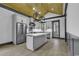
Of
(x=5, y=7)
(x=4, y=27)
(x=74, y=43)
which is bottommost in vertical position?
(x=74, y=43)

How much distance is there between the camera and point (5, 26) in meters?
6.59

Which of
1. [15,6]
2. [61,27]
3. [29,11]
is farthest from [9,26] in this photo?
[61,27]

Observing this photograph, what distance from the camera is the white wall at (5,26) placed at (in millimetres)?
6215

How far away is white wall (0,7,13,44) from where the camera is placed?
20.4 ft

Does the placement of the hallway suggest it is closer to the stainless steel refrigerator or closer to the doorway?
the stainless steel refrigerator

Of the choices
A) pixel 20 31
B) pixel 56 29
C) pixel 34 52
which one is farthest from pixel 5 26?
pixel 56 29

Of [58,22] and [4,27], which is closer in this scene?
[4,27]

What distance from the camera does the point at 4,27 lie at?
648 cm

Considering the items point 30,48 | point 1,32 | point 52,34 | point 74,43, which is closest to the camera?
point 74,43

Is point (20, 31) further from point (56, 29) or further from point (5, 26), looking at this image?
point (56, 29)

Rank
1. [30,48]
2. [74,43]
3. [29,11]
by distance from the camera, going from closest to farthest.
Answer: [74,43], [30,48], [29,11]

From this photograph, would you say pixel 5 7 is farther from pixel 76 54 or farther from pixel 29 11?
pixel 76 54

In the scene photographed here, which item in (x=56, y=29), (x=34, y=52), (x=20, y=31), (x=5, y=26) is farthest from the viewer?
(x=56, y=29)

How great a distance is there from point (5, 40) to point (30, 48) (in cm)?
218
